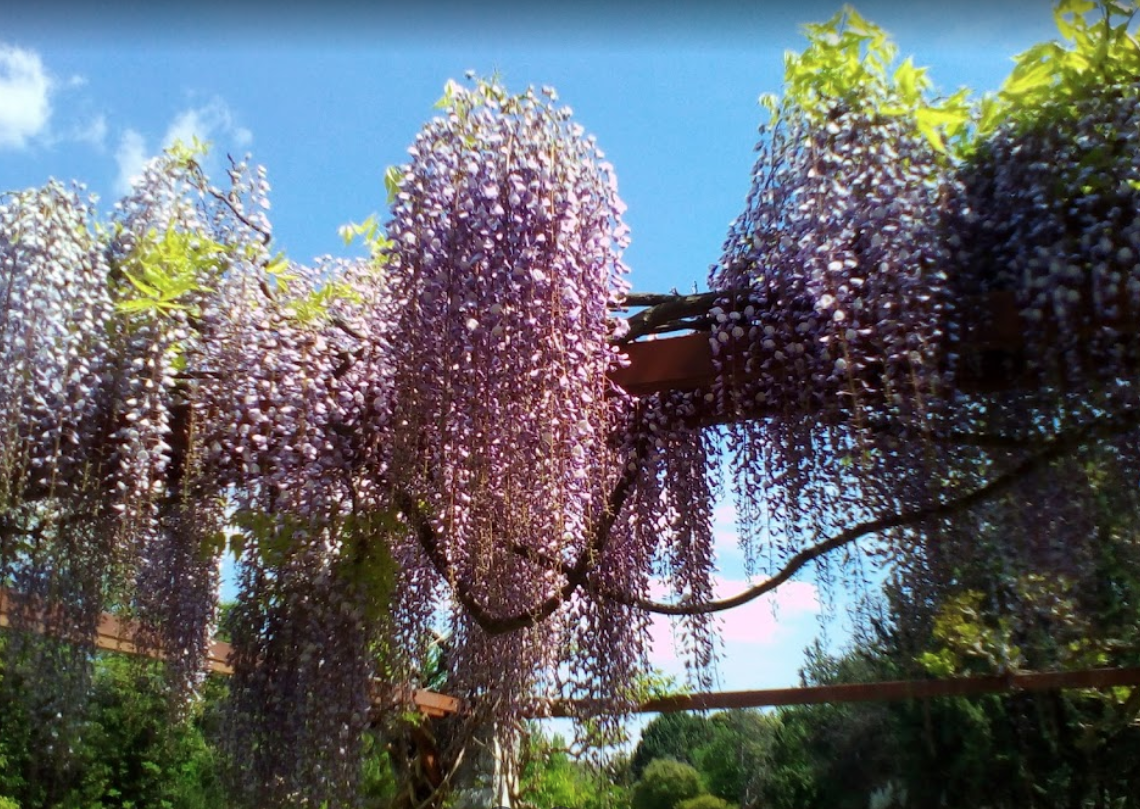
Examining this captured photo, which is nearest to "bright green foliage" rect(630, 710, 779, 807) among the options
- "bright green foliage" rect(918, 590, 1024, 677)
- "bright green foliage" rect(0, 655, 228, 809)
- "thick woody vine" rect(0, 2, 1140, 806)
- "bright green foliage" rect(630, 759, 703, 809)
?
"bright green foliage" rect(630, 759, 703, 809)

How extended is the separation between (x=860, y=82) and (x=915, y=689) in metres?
2.33

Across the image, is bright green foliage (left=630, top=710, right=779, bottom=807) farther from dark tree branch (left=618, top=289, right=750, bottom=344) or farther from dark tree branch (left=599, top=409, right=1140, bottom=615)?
dark tree branch (left=618, top=289, right=750, bottom=344)

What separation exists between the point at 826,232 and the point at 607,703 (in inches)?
55.6

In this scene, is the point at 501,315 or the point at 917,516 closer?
the point at 501,315

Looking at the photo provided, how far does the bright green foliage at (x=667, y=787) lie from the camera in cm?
1330

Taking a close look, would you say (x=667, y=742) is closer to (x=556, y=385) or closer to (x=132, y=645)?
(x=132, y=645)

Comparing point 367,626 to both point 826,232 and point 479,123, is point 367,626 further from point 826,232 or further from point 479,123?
point 826,232

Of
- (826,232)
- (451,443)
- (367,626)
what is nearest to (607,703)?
(367,626)

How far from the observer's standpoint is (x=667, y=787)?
13.4 metres

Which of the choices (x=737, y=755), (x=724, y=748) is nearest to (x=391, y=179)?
(x=737, y=755)

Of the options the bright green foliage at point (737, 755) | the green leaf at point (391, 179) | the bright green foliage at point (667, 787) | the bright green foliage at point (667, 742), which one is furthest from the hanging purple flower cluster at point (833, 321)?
the bright green foliage at point (667, 742)

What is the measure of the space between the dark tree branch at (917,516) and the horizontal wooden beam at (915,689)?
83cm

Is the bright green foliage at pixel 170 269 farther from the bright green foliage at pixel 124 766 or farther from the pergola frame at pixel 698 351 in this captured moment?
the bright green foliage at pixel 124 766

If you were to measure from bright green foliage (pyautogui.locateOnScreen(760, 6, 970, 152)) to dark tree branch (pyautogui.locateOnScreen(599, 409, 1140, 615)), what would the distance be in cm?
69
